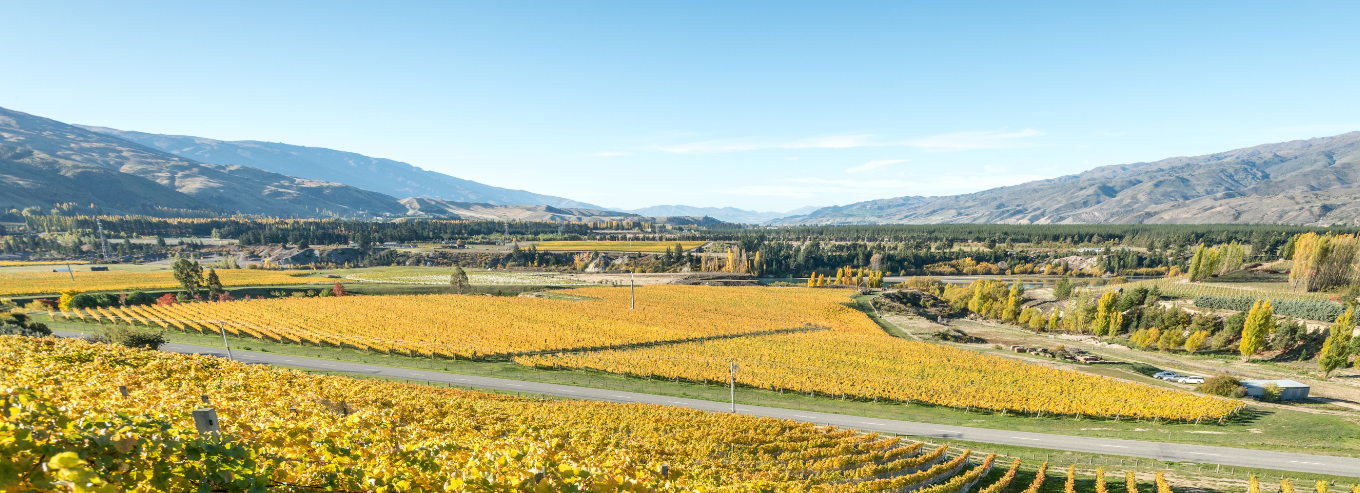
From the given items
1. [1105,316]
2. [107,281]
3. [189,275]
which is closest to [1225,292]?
[1105,316]

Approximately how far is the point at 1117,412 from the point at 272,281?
147743 mm

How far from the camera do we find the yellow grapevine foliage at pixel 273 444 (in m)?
5.57

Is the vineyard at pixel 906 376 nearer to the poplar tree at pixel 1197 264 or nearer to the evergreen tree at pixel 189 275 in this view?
the evergreen tree at pixel 189 275

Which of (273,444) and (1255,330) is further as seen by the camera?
(1255,330)

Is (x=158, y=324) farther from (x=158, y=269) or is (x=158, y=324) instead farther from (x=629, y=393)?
(x=158, y=269)

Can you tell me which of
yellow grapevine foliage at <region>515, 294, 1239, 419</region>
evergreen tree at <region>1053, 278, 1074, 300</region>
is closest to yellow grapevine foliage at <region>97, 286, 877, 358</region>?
yellow grapevine foliage at <region>515, 294, 1239, 419</region>

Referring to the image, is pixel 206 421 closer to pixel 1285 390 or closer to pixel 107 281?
pixel 1285 390

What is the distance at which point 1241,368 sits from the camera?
64.4 m

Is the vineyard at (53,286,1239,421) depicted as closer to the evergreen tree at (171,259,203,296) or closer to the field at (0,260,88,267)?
the evergreen tree at (171,259,203,296)

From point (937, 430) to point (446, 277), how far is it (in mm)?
129667

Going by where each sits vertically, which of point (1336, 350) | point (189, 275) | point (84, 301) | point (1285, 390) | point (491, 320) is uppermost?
point (189, 275)

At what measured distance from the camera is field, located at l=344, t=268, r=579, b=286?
125m

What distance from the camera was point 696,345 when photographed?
65250mm

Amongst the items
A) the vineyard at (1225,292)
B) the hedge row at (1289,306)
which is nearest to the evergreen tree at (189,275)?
the vineyard at (1225,292)
